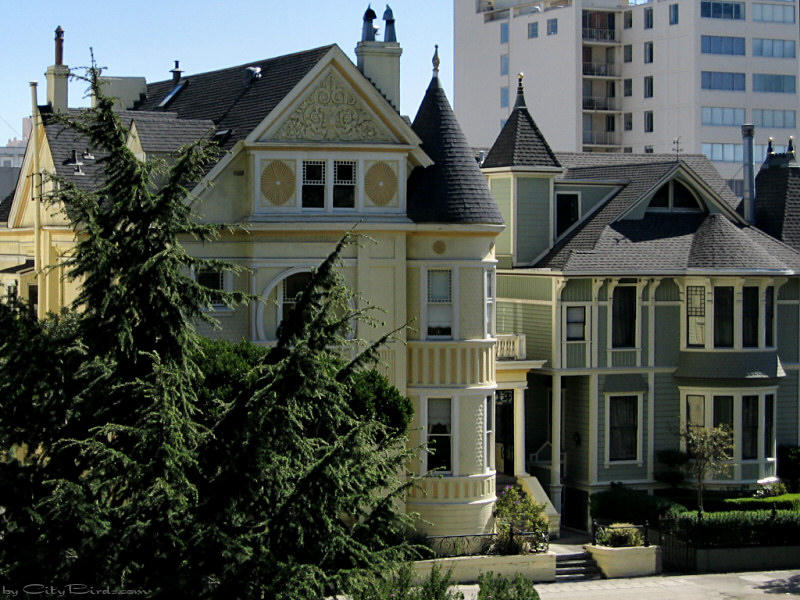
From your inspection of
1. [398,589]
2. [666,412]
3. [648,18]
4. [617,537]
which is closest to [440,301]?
[617,537]

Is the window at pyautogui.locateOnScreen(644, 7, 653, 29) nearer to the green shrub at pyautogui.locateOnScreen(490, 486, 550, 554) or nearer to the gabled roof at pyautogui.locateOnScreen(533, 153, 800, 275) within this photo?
the gabled roof at pyautogui.locateOnScreen(533, 153, 800, 275)

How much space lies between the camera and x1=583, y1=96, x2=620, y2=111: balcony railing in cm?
9256

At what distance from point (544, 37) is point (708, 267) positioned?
54.3 meters

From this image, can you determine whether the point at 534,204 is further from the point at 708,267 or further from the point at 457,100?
the point at 457,100

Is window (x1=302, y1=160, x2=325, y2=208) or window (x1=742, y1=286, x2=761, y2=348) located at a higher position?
window (x1=302, y1=160, x2=325, y2=208)

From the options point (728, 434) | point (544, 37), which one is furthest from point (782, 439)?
point (544, 37)

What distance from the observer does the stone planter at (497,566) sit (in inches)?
1293

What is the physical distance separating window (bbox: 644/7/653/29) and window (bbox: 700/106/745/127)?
6.53 meters

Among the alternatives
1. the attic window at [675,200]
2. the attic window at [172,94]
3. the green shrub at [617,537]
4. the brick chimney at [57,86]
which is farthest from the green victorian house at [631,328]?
the brick chimney at [57,86]

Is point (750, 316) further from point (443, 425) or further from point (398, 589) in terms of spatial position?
point (398, 589)

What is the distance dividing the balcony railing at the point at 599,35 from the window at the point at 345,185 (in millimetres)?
61066

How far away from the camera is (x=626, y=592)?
110 feet

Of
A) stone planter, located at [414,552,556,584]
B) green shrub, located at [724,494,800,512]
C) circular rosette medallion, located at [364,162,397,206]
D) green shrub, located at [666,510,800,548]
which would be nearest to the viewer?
stone planter, located at [414,552,556,584]

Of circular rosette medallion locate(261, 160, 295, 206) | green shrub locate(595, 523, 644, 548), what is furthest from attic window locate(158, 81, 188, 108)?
green shrub locate(595, 523, 644, 548)
